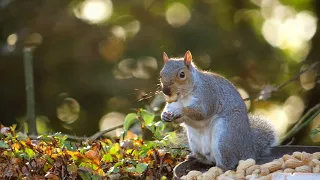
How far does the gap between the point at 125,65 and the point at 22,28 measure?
0.55 m

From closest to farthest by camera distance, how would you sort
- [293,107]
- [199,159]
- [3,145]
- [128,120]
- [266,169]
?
[266,169], [3,145], [199,159], [128,120], [293,107]

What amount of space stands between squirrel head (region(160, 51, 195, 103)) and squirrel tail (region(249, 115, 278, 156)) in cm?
29

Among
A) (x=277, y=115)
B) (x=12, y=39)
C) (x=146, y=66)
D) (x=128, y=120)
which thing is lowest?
Answer: (x=128, y=120)

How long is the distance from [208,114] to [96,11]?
5.79 feet

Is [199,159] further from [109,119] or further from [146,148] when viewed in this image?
[109,119]

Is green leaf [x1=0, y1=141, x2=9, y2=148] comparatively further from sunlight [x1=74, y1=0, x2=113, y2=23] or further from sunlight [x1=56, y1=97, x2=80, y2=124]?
sunlight [x1=74, y1=0, x2=113, y2=23]

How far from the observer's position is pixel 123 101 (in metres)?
3.79

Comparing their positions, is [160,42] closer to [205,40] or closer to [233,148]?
[205,40]

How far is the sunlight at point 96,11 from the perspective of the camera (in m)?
3.90

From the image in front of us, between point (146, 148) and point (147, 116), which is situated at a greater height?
point (147, 116)

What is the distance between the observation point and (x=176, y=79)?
7.47 ft

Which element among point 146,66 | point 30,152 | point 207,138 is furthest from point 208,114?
point 146,66

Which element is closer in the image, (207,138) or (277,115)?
(207,138)

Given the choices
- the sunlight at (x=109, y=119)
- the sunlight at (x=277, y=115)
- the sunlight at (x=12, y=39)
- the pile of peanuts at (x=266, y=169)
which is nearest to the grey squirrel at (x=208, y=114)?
the pile of peanuts at (x=266, y=169)
